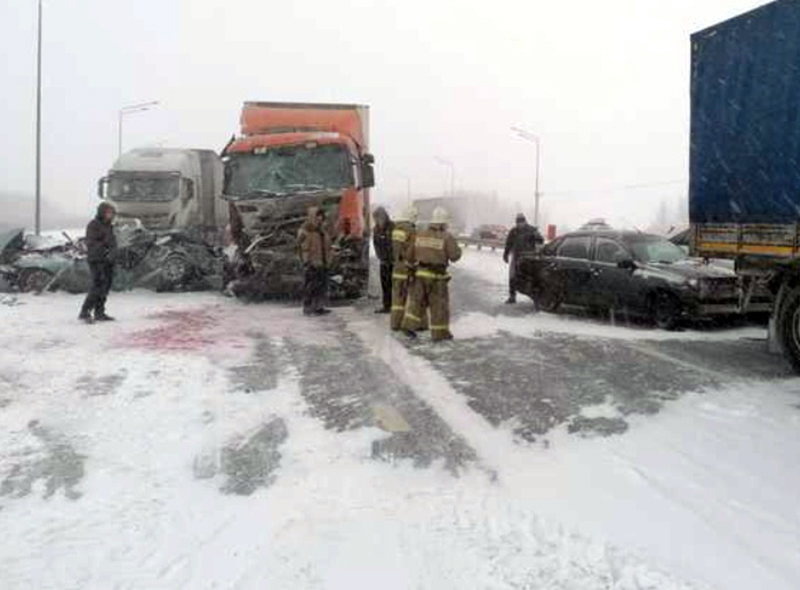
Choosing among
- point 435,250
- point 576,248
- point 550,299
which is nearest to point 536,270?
point 550,299

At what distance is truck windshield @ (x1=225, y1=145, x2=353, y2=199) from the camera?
15.8 meters

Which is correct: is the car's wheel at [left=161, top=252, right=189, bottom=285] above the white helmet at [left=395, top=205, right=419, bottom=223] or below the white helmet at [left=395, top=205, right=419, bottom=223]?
below

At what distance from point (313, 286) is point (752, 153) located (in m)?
7.15

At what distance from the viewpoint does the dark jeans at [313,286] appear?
47.0 ft

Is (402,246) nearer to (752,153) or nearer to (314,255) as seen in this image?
(314,255)

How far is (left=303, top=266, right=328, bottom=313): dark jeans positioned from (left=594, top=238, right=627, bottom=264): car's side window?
13.8 ft

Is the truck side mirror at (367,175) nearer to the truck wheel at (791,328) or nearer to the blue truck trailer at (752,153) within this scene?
the blue truck trailer at (752,153)

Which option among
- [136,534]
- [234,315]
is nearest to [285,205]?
[234,315]

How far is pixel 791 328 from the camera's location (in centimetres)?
900

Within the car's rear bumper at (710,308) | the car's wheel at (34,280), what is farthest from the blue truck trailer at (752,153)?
the car's wheel at (34,280)

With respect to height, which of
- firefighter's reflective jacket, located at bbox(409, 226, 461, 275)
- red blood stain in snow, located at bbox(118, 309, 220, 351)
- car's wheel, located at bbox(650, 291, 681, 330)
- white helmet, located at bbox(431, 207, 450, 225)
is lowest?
red blood stain in snow, located at bbox(118, 309, 220, 351)

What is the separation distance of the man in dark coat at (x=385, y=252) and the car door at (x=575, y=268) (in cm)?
266

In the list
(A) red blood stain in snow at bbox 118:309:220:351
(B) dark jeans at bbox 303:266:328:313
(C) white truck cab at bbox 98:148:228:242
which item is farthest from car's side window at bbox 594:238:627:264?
(C) white truck cab at bbox 98:148:228:242

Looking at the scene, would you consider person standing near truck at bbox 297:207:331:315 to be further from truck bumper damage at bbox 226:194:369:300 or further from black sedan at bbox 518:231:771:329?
black sedan at bbox 518:231:771:329
